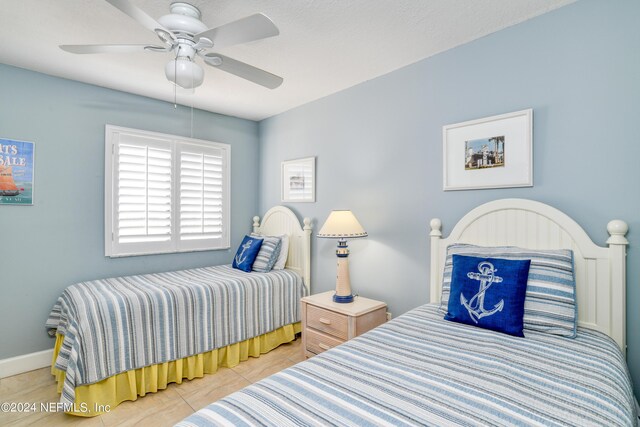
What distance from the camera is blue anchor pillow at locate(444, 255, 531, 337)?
5.18ft

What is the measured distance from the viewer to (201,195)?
3.60 m

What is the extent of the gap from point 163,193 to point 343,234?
198cm

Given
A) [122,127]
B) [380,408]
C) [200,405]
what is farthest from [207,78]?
[380,408]

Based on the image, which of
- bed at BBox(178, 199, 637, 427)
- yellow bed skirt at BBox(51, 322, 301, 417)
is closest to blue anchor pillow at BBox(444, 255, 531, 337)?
bed at BBox(178, 199, 637, 427)

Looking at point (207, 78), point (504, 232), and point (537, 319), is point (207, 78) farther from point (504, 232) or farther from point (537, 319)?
point (537, 319)

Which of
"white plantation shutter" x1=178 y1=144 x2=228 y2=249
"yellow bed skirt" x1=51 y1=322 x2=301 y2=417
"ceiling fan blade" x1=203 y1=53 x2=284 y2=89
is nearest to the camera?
"ceiling fan blade" x1=203 y1=53 x2=284 y2=89

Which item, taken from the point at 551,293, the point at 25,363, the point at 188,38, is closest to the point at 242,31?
the point at 188,38

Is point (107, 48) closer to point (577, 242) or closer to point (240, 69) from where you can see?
point (240, 69)

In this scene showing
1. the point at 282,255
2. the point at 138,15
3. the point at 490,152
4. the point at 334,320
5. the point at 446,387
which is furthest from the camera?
the point at 282,255

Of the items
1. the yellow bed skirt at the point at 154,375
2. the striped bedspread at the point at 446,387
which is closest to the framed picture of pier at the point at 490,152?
the striped bedspread at the point at 446,387

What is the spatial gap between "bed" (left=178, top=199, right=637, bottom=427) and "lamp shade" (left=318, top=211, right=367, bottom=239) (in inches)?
33.7

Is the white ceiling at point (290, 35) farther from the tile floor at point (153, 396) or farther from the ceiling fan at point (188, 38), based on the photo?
the tile floor at point (153, 396)

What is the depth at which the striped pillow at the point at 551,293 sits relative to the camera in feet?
5.06

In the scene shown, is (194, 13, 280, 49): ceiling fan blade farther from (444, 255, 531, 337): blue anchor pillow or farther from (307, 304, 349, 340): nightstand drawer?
(307, 304, 349, 340): nightstand drawer
